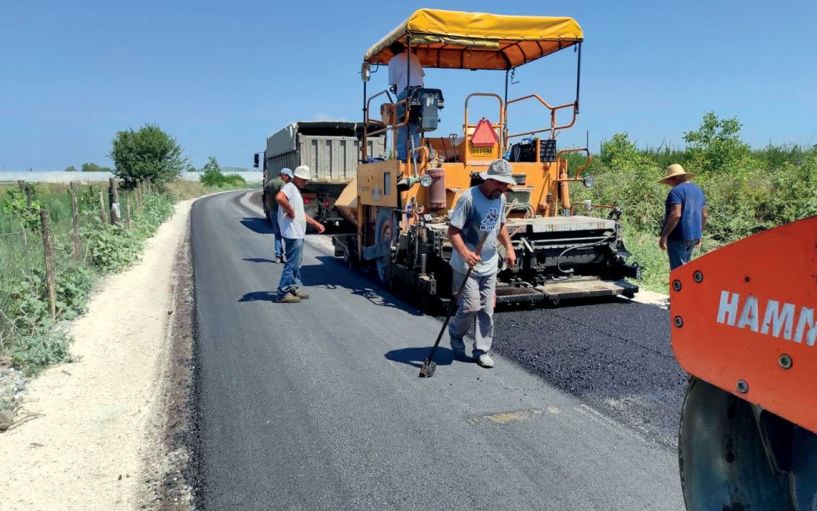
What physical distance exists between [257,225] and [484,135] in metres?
13.2

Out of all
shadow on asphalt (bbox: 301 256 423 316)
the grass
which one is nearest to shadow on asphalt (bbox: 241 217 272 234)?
the grass

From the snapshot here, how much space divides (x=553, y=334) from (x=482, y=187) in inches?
70.7

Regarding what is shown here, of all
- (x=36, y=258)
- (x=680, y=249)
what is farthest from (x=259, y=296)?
(x=680, y=249)

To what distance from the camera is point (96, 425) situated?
422 cm

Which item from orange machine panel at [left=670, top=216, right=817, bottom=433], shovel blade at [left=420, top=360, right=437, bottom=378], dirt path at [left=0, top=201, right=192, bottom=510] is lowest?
dirt path at [left=0, top=201, right=192, bottom=510]

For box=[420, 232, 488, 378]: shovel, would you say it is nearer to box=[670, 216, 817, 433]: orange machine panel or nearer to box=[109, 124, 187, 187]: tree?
box=[670, 216, 817, 433]: orange machine panel

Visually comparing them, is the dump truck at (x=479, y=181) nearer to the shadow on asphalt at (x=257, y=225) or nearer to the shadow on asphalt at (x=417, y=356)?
the shadow on asphalt at (x=417, y=356)

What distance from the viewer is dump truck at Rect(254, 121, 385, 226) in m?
17.0

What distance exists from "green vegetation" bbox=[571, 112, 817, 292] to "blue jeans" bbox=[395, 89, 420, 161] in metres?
4.01

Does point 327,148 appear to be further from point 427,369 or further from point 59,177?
point 59,177

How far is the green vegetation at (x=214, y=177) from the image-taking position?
6556 cm

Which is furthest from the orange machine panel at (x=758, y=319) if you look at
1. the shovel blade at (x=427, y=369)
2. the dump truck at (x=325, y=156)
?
the dump truck at (x=325, y=156)

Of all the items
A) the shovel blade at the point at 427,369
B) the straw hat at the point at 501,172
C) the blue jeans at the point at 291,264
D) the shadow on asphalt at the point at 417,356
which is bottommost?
the shadow on asphalt at the point at 417,356

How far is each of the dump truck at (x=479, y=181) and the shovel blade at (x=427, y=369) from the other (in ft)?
6.73
